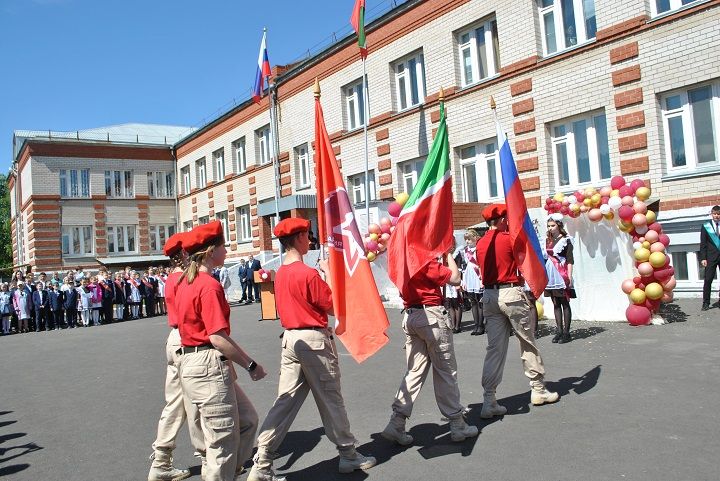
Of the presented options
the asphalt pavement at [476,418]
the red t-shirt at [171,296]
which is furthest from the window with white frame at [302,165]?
the red t-shirt at [171,296]

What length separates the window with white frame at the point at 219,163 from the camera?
112 feet

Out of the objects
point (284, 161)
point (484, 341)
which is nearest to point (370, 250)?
point (484, 341)

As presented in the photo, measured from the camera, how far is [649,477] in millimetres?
4242

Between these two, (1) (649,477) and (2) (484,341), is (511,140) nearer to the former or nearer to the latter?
(2) (484,341)

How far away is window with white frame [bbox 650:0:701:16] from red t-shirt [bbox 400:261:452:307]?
11409 mm

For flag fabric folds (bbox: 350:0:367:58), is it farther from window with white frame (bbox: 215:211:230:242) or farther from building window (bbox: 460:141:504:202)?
window with white frame (bbox: 215:211:230:242)

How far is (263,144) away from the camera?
30.0 meters

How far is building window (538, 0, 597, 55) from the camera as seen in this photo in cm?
1522

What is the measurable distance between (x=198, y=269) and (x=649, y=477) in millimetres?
3665

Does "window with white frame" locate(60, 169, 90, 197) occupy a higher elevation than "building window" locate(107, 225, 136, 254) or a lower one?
higher

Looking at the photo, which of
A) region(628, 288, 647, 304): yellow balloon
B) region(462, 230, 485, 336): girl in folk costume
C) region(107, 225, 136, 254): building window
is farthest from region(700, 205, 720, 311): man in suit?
region(107, 225, 136, 254): building window

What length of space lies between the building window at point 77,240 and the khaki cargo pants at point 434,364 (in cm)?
3684

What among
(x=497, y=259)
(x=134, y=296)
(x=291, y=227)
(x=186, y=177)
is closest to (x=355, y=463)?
(x=291, y=227)

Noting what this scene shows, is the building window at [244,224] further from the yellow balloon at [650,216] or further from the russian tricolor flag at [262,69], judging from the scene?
the yellow balloon at [650,216]
